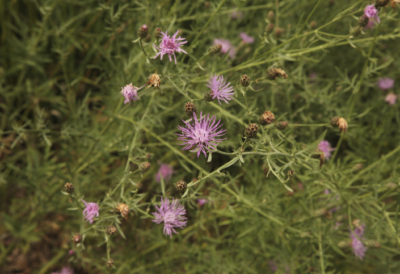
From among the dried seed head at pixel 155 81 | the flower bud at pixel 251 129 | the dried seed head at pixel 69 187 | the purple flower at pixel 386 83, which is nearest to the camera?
the flower bud at pixel 251 129

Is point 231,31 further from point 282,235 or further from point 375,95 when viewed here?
point 282,235

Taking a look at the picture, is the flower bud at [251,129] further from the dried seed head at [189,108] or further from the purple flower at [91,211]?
the purple flower at [91,211]

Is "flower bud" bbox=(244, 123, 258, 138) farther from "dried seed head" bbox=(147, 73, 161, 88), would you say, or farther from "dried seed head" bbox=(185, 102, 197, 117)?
"dried seed head" bbox=(147, 73, 161, 88)

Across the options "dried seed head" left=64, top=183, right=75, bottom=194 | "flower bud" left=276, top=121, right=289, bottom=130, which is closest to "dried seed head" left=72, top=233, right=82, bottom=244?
"dried seed head" left=64, top=183, right=75, bottom=194

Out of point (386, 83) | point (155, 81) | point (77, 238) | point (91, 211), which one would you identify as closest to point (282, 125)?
point (155, 81)

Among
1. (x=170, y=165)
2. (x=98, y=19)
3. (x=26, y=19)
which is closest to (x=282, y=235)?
(x=170, y=165)

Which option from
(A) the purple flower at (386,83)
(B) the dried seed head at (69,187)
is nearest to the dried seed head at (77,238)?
(B) the dried seed head at (69,187)
